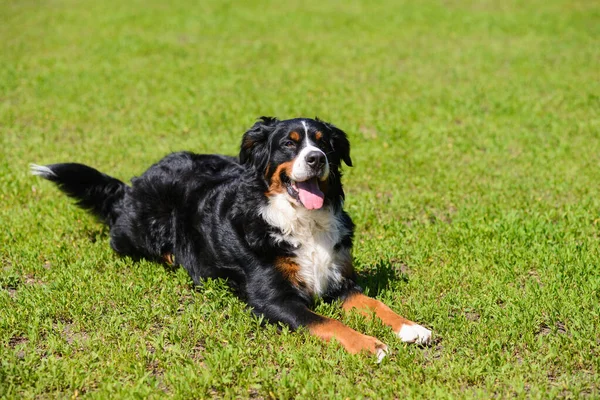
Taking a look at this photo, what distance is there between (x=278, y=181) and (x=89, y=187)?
96.9 inches

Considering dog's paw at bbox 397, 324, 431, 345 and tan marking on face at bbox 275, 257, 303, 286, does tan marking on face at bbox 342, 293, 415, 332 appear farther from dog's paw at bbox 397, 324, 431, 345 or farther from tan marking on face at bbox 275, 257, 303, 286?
tan marking on face at bbox 275, 257, 303, 286

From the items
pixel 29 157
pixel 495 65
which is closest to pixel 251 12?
pixel 495 65

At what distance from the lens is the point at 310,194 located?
5.14 m

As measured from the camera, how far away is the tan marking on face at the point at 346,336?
4477mm

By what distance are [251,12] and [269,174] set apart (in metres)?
16.4

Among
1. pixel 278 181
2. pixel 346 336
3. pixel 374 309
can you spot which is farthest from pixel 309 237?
pixel 346 336

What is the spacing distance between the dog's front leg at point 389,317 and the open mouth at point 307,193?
0.76 metres

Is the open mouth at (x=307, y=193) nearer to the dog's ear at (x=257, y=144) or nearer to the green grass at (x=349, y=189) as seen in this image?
the dog's ear at (x=257, y=144)

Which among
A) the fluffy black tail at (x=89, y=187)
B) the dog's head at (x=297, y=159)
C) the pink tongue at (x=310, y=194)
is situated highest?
the dog's head at (x=297, y=159)

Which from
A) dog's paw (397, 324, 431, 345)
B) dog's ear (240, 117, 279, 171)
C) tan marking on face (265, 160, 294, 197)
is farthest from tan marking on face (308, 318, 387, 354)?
dog's ear (240, 117, 279, 171)

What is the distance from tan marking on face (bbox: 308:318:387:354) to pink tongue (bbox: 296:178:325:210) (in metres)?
0.87

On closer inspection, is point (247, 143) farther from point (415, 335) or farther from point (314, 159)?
point (415, 335)

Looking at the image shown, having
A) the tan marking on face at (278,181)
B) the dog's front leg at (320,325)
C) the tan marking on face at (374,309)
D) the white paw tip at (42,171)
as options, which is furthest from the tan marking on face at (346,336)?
the white paw tip at (42,171)

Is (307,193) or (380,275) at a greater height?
(307,193)
